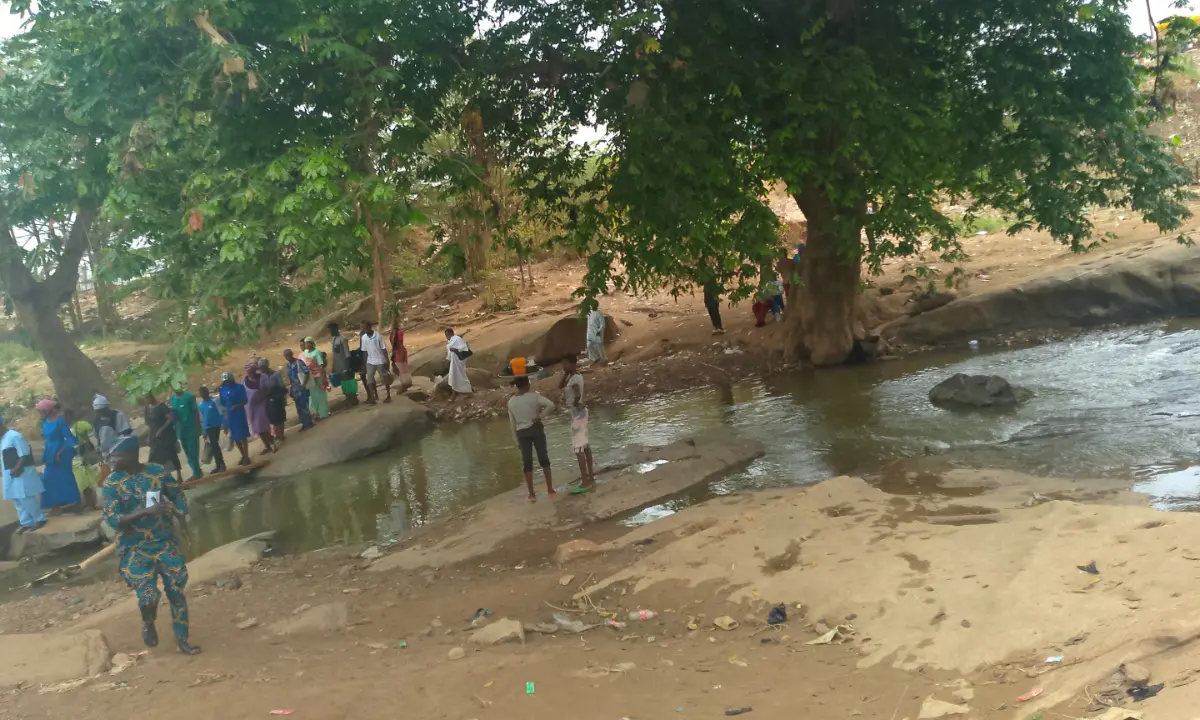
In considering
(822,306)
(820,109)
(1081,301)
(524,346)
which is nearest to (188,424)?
(524,346)

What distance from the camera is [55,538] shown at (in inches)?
454

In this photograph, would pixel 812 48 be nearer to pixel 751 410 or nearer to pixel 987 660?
pixel 751 410

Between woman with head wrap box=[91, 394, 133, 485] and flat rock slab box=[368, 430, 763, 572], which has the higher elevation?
woman with head wrap box=[91, 394, 133, 485]

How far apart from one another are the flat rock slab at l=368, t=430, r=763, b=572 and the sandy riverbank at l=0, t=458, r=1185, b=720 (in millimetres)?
369

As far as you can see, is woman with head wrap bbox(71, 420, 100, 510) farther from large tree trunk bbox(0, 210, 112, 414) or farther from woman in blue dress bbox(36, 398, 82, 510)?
large tree trunk bbox(0, 210, 112, 414)

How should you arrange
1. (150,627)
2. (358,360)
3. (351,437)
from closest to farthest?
(150,627) < (351,437) < (358,360)

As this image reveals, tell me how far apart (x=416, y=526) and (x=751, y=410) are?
6056mm

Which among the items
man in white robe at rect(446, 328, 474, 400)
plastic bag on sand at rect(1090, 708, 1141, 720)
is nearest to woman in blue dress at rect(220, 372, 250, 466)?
man in white robe at rect(446, 328, 474, 400)

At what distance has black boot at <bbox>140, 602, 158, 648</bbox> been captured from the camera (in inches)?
264

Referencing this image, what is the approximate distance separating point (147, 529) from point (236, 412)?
8.24 m

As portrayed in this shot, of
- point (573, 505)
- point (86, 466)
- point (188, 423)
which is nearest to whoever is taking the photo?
point (573, 505)

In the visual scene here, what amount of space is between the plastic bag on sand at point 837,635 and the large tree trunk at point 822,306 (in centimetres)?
1038

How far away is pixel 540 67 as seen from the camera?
11016 mm

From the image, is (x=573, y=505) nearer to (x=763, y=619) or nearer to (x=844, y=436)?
(x=763, y=619)
